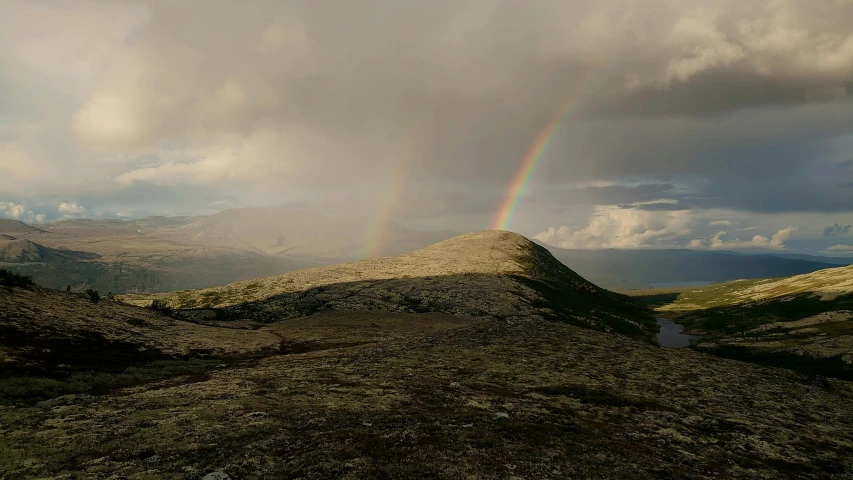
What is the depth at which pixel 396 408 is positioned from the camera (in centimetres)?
2270

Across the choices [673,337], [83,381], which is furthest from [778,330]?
[83,381]

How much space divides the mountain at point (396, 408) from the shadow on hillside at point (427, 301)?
44.4 m

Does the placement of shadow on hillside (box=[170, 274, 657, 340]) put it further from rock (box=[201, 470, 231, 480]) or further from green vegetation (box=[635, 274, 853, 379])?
rock (box=[201, 470, 231, 480])

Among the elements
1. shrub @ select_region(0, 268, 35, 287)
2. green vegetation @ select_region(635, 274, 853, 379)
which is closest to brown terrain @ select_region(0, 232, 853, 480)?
shrub @ select_region(0, 268, 35, 287)

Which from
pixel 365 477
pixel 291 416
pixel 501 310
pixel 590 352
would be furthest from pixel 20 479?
pixel 501 310

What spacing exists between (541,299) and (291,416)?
350 ft

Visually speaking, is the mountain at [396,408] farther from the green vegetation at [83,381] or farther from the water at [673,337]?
the water at [673,337]

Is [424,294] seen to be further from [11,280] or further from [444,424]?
[444,424]

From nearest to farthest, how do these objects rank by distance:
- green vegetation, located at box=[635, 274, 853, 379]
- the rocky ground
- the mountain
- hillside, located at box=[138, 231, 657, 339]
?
the rocky ground, the mountain, green vegetation, located at box=[635, 274, 853, 379], hillside, located at box=[138, 231, 657, 339]

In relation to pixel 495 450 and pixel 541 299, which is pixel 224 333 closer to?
pixel 495 450

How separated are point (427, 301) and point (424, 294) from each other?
5.10 metres

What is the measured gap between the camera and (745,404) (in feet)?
98.6

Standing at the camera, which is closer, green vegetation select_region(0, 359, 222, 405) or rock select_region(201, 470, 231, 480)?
rock select_region(201, 470, 231, 480)

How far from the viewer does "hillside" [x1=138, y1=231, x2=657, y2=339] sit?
336 ft
